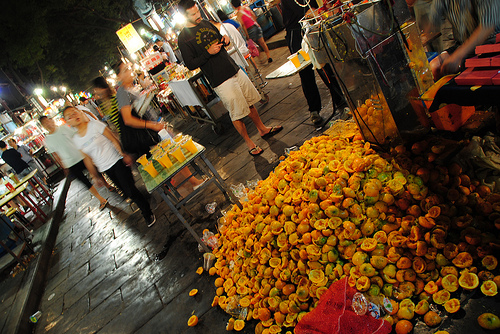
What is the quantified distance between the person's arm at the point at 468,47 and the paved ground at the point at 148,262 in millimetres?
2202

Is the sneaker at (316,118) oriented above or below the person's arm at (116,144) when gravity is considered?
below

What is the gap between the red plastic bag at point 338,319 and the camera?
5.96 feet

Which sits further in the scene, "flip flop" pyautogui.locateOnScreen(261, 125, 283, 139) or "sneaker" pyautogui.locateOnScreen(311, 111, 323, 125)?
"flip flop" pyautogui.locateOnScreen(261, 125, 283, 139)

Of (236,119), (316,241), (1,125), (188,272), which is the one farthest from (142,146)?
(1,125)

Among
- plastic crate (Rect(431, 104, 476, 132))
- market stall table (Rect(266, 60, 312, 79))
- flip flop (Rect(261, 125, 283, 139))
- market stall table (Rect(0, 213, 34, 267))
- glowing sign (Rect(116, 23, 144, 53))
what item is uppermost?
glowing sign (Rect(116, 23, 144, 53))

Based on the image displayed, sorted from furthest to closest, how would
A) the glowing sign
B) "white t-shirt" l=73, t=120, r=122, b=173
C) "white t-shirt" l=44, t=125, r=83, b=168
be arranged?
the glowing sign
"white t-shirt" l=44, t=125, r=83, b=168
"white t-shirt" l=73, t=120, r=122, b=173

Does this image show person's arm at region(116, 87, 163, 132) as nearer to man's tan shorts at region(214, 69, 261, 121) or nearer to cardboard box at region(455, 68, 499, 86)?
man's tan shorts at region(214, 69, 261, 121)

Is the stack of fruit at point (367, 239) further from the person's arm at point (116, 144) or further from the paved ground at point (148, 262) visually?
the person's arm at point (116, 144)

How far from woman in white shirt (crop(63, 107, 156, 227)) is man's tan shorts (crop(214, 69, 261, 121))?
6.71 feet

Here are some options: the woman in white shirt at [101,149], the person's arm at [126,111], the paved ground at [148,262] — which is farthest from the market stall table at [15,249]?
the person's arm at [126,111]

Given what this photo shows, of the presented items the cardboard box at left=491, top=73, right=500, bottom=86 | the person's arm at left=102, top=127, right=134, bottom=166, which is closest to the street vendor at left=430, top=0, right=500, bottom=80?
the cardboard box at left=491, top=73, right=500, bottom=86

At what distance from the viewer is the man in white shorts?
404cm

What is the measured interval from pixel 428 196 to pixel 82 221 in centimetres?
790

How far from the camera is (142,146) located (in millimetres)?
4691
